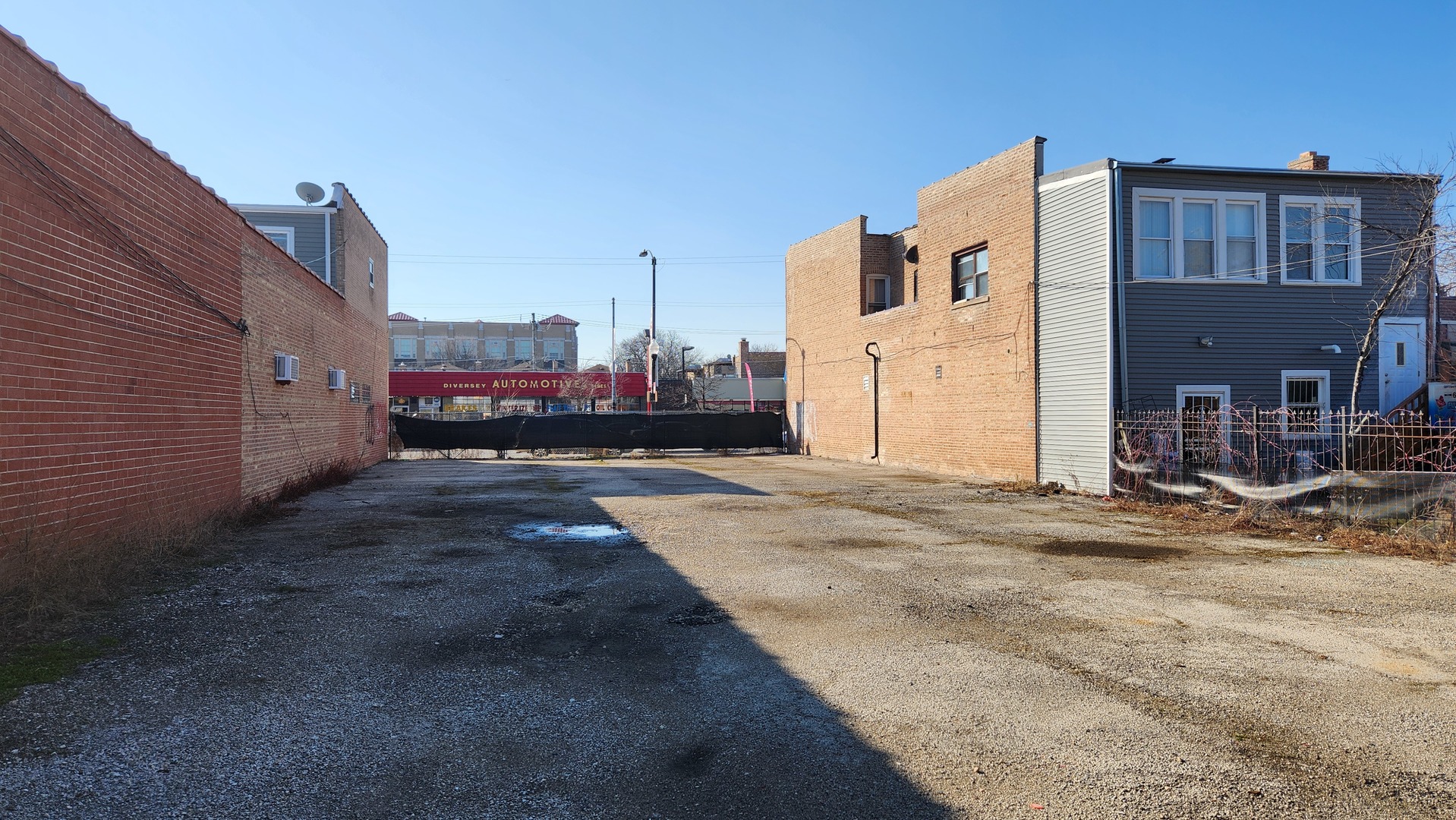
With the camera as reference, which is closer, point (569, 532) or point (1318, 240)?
point (569, 532)

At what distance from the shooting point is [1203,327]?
1510 cm

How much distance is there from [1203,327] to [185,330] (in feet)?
52.8

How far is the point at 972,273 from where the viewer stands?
18703mm

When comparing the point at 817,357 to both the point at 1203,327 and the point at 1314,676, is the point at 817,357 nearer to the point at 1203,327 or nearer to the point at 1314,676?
the point at 1203,327

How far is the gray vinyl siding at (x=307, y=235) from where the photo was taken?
19.8m

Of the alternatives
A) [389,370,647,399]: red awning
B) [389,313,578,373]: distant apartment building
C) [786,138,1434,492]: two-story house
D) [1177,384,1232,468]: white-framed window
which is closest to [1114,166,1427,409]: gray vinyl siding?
[786,138,1434,492]: two-story house

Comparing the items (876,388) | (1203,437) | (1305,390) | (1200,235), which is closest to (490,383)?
(876,388)

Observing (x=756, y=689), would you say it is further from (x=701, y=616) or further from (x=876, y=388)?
(x=876, y=388)

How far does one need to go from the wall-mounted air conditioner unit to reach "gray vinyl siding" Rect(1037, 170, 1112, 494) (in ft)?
44.5

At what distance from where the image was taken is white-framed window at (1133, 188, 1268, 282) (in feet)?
49.4

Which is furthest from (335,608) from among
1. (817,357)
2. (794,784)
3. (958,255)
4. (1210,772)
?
(817,357)

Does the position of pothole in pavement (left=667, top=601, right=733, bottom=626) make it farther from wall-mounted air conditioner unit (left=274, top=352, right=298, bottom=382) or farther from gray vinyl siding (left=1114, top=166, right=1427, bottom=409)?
gray vinyl siding (left=1114, top=166, right=1427, bottom=409)

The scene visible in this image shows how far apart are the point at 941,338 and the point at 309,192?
1601cm

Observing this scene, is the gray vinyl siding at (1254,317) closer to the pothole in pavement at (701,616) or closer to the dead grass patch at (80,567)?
the pothole in pavement at (701,616)
